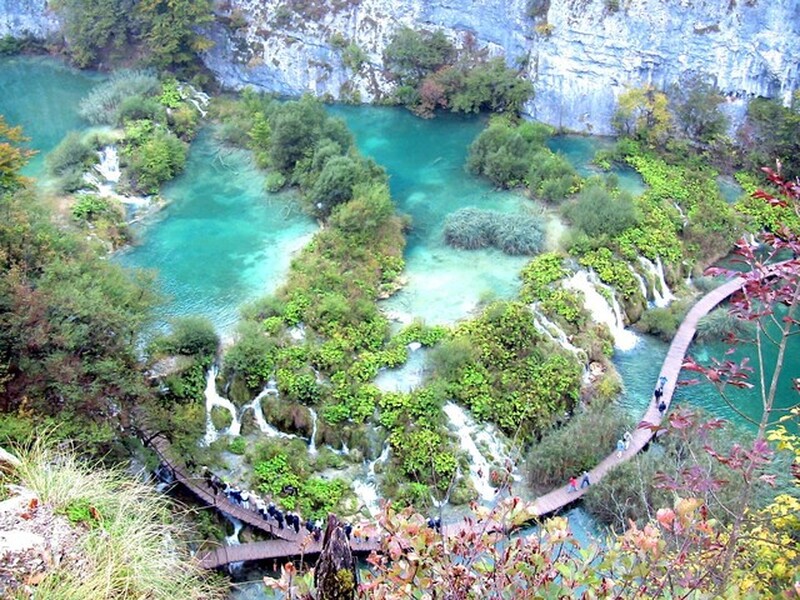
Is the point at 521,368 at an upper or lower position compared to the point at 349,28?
lower

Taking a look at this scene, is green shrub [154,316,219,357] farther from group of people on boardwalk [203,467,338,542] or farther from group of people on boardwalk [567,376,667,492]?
group of people on boardwalk [567,376,667,492]

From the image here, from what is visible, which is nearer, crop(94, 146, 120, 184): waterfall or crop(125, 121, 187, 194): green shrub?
crop(125, 121, 187, 194): green shrub

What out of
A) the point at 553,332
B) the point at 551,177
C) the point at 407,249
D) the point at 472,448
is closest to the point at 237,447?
the point at 472,448

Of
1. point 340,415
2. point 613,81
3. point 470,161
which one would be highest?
point 613,81

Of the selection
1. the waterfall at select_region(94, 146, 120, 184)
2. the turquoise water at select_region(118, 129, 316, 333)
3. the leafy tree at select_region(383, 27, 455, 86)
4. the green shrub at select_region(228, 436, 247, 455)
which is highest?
the leafy tree at select_region(383, 27, 455, 86)

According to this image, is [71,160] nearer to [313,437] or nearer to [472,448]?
[313,437]

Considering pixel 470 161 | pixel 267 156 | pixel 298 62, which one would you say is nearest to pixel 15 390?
pixel 267 156

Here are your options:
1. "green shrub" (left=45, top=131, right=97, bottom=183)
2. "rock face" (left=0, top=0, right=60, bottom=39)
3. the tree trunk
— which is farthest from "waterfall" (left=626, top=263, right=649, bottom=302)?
"rock face" (left=0, top=0, right=60, bottom=39)

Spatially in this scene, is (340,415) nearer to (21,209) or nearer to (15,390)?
(15,390)
